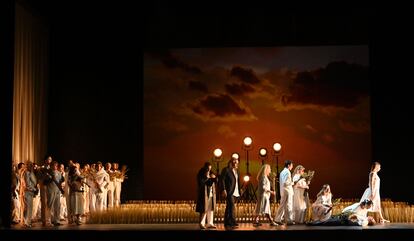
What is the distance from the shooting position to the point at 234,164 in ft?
50.9

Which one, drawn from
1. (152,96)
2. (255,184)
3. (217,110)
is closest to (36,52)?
(152,96)

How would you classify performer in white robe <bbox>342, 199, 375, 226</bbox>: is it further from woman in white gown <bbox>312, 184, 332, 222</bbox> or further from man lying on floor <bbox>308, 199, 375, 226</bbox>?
woman in white gown <bbox>312, 184, 332, 222</bbox>

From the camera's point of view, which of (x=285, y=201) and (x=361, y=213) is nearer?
(x=361, y=213)

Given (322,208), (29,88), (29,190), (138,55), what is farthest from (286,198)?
(138,55)

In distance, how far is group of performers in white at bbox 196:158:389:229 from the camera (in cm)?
1536

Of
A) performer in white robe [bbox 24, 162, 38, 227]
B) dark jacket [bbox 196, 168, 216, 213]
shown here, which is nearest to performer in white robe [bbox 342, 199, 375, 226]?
dark jacket [bbox 196, 168, 216, 213]

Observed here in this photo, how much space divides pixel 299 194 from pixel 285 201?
0.46 m

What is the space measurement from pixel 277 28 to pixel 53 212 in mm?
11099

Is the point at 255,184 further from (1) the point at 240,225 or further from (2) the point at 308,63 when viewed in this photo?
(1) the point at 240,225

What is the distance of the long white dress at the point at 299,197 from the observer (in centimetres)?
1658

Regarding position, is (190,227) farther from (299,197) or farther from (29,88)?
(29,88)
